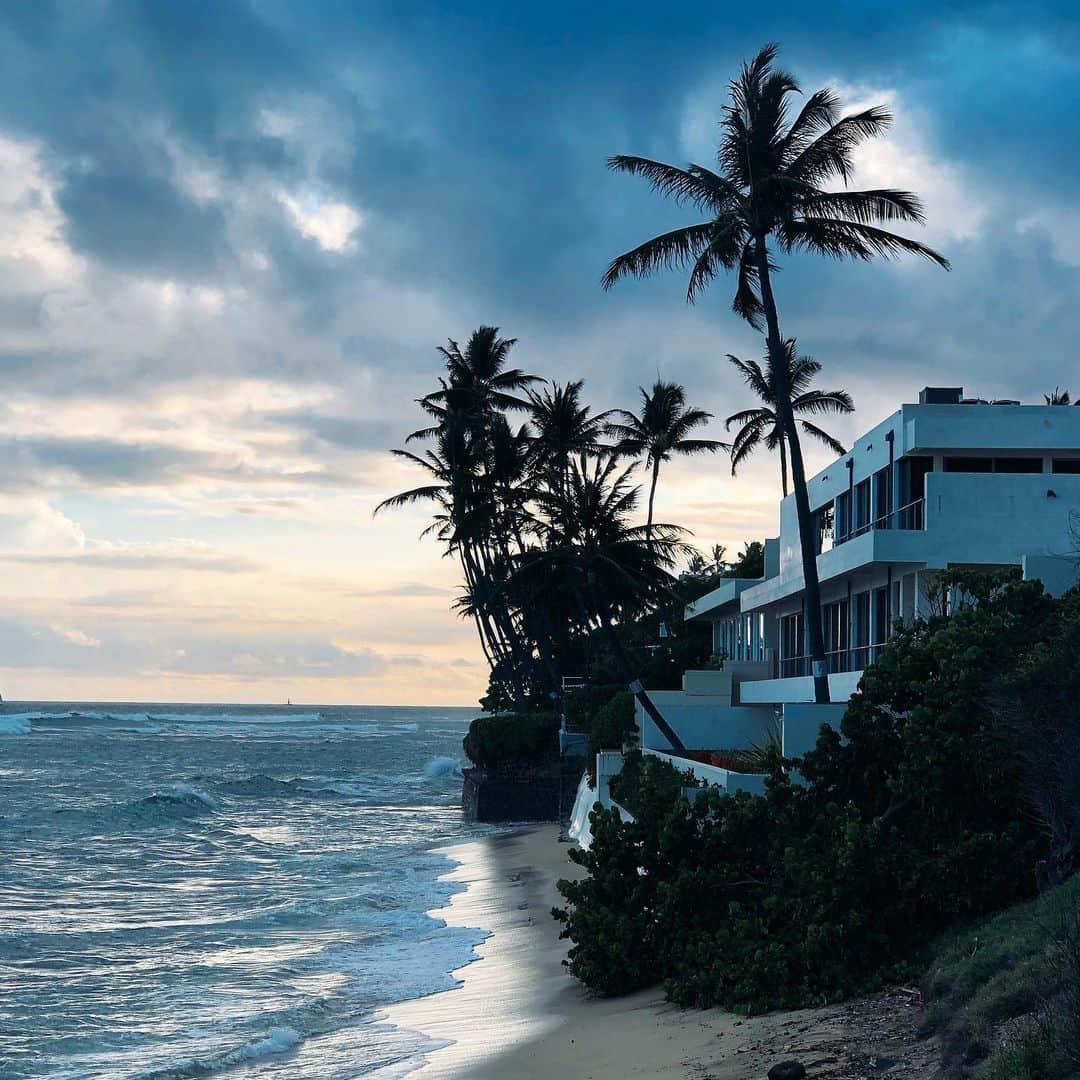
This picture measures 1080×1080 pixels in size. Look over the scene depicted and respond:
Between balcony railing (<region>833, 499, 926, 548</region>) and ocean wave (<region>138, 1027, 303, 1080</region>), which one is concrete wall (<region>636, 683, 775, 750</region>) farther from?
ocean wave (<region>138, 1027, 303, 1080</region>)

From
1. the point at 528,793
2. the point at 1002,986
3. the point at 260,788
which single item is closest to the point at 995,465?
the point at 1002,986

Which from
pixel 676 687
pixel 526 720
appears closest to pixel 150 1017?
pixel 526 720

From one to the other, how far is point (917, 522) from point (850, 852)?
506 inches

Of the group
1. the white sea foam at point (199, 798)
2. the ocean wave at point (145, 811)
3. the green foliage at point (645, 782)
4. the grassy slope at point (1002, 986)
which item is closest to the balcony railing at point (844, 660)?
the green foliage at point (645, 782)

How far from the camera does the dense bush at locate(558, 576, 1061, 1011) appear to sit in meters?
12.1

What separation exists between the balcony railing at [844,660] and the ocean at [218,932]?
30.0ft

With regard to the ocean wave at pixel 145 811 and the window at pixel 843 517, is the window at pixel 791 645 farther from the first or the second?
the ocean wave at pixel 145 811

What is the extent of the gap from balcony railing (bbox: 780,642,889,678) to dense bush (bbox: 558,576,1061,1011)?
8.53 meters

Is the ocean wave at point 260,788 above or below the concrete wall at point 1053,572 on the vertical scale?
below

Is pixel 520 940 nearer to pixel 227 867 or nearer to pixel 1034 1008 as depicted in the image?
pixel 1034 1008

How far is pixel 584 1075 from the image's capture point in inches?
417

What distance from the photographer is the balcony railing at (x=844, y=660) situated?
2591cm

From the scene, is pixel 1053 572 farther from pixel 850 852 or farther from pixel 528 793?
pixel 528 793

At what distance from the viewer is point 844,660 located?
28406 mm
